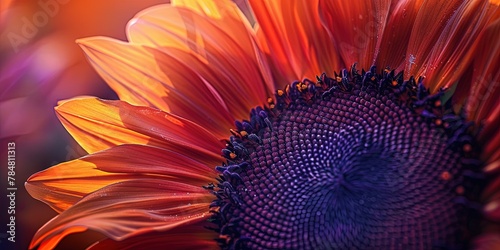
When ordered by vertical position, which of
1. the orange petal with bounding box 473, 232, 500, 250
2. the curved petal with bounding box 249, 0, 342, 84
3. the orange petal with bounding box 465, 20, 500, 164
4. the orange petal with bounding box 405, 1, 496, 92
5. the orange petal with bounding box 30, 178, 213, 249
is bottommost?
the orange petal with bounding box 473, 232, 500, 250

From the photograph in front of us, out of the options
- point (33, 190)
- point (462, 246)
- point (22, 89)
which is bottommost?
point (462, 246)

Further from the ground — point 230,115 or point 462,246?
point 230,115

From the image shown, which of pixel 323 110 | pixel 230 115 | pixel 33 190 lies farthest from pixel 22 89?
pixel 323 110

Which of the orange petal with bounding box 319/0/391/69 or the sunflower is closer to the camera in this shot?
the sunflower

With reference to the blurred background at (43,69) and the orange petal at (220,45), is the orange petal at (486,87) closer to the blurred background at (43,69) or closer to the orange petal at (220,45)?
the orange petal at (220,45)

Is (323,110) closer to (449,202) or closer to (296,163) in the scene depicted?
(296,163)

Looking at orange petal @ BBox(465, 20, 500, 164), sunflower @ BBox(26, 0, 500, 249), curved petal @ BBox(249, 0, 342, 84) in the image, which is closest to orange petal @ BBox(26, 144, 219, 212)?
sunflower @ BBox(26, 0, 500, 249)

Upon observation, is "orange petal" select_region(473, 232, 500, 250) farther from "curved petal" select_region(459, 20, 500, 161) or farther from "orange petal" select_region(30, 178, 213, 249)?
"orange petal" select_region(30, 178, 213, 249)

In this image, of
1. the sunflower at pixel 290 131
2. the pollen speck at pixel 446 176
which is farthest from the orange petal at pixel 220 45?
the pollen speck at pixel 446 176
